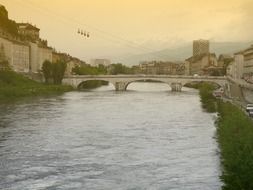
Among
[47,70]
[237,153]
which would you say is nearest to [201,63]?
[47,70]

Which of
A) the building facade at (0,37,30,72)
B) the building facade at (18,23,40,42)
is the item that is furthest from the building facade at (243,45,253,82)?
the building facade at (18,23,40,42)

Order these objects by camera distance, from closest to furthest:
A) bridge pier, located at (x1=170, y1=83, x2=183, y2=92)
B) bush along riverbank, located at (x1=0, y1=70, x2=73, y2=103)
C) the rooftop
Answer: bush along riverbank, located at (x1=0, y1=70, x2=73, y2=103)
bridge pier, located at (x1=170, y1=83, x2=183, y2=92)
the rooftop

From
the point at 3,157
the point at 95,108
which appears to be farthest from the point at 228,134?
the point at 95,108

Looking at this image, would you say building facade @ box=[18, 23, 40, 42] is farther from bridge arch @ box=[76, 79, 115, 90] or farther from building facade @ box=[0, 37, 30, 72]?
building facade @ box=[0, 37, 30, 72]

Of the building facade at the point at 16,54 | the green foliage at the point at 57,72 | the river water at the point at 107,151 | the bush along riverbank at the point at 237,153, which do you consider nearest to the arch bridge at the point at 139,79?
the green foliage at the point at 57,72

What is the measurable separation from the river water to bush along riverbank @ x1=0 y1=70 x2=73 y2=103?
894 centimetres

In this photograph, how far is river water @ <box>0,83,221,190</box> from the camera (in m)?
10.0

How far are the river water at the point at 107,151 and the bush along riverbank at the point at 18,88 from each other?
352 inches

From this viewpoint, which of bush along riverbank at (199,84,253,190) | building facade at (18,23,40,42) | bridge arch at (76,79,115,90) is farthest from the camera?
building facade at (18,23,40,42)

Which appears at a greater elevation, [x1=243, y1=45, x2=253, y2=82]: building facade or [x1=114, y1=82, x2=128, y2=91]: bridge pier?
[x1=243, y1=45, x2=253, y2=82]: building facade

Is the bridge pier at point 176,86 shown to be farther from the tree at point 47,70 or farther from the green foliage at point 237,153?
the green foliage at point 237,153

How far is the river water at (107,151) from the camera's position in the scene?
1000 cm

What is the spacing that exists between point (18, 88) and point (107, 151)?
825 inches

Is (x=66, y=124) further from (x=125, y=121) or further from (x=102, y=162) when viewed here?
(x=102, y=162)
